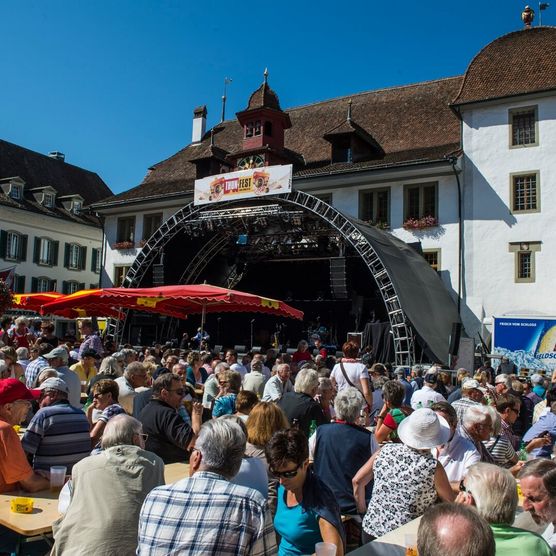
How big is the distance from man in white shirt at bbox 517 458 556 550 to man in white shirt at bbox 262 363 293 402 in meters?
5.18

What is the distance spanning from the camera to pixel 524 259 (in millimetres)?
22438

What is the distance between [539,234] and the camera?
871 inches

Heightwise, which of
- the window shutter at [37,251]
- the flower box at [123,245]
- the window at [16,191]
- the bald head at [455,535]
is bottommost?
the bald head at [455,535]

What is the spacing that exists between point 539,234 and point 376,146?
7720 millimetres

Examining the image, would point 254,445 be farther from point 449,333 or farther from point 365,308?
point 365,308

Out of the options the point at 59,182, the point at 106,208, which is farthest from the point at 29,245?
the point at 106,208

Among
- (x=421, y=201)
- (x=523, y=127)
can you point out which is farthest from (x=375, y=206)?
(x=523, y=127)

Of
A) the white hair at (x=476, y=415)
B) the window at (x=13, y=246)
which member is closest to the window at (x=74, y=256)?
the window at (x=13, y=246)

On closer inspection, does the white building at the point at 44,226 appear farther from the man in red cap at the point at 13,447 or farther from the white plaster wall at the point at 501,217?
the man in red cap at the point at 13,447

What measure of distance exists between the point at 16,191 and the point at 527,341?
32466 millimetres

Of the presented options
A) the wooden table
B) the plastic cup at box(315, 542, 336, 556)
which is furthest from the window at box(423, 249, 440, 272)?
the plastic cup at box(315, 542, 336, 556)

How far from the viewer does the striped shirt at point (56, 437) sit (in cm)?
521

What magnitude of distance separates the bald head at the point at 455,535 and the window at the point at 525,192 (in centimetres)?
2195

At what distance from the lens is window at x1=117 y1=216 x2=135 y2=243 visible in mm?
31688
